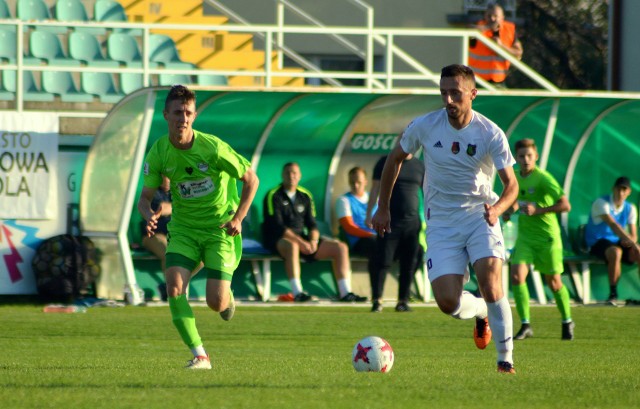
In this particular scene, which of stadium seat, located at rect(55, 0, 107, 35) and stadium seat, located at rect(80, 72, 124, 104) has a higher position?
stadium seat, located at rect(55, 0, 107, 35)

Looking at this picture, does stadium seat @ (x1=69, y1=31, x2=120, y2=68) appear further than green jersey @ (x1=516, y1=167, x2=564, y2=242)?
Yes

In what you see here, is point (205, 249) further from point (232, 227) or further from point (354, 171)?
point (354, 171)

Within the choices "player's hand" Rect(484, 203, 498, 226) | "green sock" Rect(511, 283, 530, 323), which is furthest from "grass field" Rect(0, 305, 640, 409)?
"player's hand" Rect(484, 203, 498, 226)

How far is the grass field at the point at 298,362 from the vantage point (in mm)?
7555

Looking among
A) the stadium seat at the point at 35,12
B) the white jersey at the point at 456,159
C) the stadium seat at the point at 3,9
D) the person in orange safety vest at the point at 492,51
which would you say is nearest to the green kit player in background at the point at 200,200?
the white jersey at the point at 456,159

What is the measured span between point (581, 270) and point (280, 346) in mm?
8601

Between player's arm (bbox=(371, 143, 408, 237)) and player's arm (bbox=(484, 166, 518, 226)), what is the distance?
72 cm

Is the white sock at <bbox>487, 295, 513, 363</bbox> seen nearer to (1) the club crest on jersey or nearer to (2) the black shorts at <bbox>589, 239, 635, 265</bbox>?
(1) the club crest on jersey

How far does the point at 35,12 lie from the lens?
22.2m

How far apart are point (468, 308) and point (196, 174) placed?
218cm

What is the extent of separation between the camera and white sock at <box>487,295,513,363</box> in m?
9.07

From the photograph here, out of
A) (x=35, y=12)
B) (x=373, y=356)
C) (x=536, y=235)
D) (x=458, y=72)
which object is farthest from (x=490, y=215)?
(x=35, y=12)

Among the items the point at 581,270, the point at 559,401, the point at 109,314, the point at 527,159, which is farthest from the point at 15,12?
the point at 559,401

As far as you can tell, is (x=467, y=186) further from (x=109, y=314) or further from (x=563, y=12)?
(x=563, y=12)
